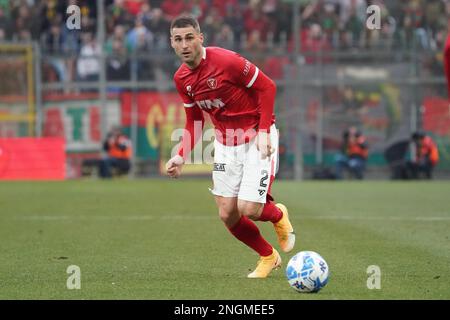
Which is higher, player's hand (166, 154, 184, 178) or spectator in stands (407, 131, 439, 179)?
player's hand (166, 154, 184, 178)

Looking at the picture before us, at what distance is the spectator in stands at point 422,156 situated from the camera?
26.1 metres

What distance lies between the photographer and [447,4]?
87.0 ft

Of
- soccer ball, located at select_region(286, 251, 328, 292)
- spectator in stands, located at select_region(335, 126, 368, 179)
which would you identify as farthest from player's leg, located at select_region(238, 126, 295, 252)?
spectator in stands, located at select_region(335, 126, 368, 179)

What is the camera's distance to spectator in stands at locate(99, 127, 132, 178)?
26000mm

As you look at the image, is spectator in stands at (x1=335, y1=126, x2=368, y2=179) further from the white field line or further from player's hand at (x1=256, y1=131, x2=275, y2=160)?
player's hand at (x1=256, y1=131, x2=275, y2=160)

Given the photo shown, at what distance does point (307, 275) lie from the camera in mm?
7523

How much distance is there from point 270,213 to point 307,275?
1.62 meters

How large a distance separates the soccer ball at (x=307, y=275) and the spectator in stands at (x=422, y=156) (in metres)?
18.9

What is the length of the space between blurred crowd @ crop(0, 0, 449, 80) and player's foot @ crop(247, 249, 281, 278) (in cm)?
1784

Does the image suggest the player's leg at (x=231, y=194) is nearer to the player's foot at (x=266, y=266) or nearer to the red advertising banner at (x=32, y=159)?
the player's foot at (x=266, y=266)

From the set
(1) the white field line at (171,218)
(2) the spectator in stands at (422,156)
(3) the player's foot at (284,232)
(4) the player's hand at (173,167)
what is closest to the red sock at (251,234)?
(3) the player's foot at (284,232)
